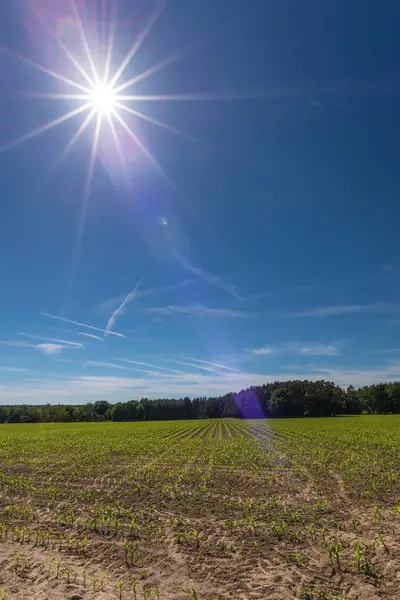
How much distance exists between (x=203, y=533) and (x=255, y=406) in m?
163

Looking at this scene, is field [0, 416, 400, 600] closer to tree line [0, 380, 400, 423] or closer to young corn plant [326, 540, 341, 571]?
young corn plant [326, 540, 341, 571]

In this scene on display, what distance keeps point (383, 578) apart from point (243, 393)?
600 feet

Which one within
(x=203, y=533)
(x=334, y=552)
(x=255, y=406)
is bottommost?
(x=203, y=533)

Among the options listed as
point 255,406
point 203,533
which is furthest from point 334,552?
point 255,406

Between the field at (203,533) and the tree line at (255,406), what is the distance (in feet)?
430

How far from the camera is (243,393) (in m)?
184

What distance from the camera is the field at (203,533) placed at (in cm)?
730

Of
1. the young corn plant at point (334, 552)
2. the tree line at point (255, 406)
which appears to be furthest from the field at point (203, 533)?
the tree line at point (255, 406)

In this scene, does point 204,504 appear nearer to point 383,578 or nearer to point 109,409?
point 383,578

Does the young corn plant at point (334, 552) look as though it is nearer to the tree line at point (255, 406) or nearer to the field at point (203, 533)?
the field at point (203, 533)

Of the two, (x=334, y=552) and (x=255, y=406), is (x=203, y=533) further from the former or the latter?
(x=255, y=406)

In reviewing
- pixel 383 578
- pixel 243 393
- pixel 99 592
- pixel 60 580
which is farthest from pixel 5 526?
pixel 243 393

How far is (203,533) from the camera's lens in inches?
404

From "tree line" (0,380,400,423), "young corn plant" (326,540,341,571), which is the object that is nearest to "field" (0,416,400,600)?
"young corn plant" (326,540,341,571)
